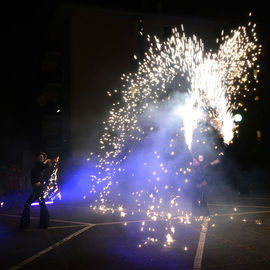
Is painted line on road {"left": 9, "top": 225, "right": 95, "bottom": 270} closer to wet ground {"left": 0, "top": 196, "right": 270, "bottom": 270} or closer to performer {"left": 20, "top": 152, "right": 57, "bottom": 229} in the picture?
wet ground {"left": 0, "top": 196, "right": 270, "bottom": 270}

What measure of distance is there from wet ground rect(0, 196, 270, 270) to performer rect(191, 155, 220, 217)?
0.36 metres

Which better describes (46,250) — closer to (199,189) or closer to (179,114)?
(199,189)

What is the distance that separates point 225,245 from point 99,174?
42.1ft

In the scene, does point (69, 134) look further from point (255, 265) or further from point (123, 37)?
point (255, 265)

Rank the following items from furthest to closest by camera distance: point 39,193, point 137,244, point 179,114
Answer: point 179,114, point 39,193, point 137,244

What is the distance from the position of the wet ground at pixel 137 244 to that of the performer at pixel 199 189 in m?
0.36

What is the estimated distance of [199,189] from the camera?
10.7m

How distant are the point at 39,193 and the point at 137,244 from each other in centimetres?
316

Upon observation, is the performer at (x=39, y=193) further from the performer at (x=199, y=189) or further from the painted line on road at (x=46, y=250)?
the performer at (x=199, y=189)

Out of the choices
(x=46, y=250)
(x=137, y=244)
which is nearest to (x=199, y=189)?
(x=137, y=244)

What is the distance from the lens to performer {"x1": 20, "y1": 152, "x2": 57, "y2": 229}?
30.2ft

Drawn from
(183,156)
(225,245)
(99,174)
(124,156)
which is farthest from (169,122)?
(225,245)

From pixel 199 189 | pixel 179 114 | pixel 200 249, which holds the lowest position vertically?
pixel 200 249

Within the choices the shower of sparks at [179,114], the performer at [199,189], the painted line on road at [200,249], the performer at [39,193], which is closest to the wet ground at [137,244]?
the painted line on road at [200,249]
